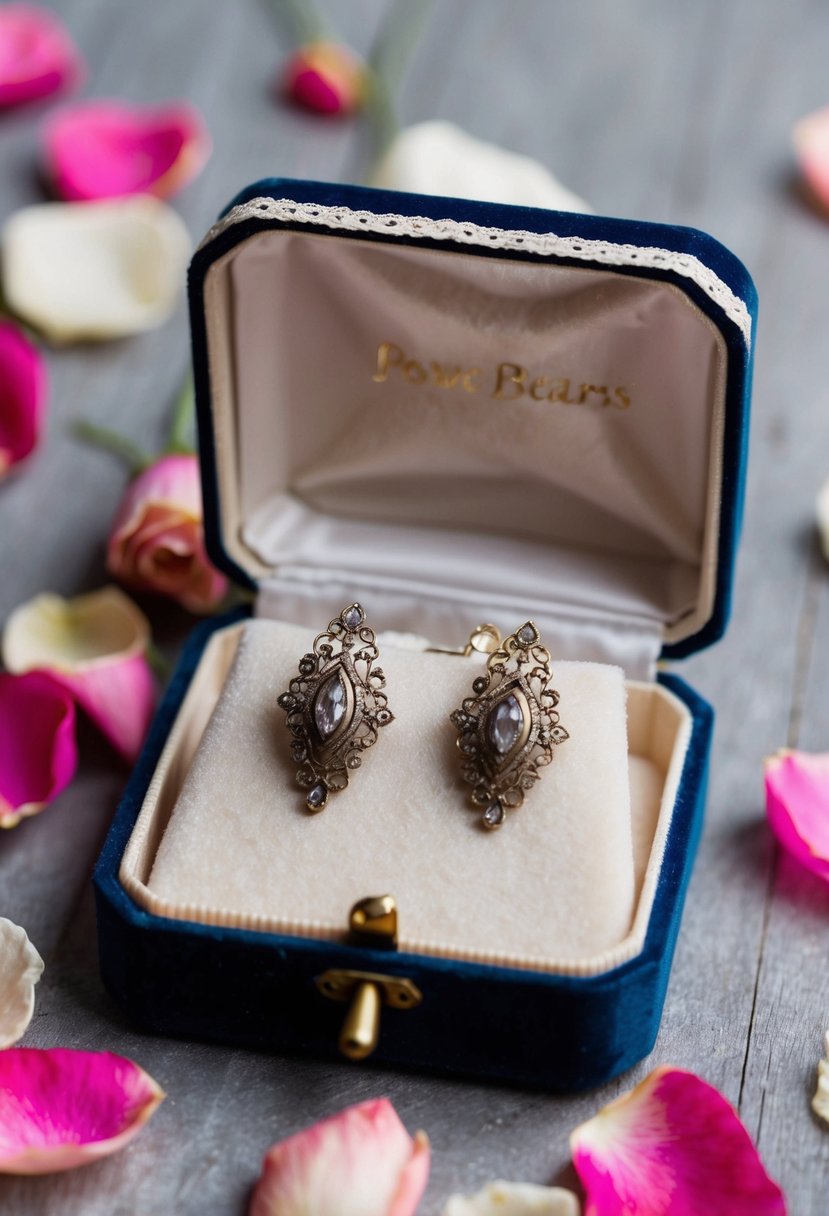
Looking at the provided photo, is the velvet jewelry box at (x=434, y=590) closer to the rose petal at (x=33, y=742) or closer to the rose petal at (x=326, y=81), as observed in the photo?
the rose petal at (x=33, y=742)

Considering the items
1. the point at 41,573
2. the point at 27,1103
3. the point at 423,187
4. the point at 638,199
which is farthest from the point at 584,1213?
the point at 638,199

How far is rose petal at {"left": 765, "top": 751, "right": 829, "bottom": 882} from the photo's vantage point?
1235mm

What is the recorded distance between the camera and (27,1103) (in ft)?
3.45

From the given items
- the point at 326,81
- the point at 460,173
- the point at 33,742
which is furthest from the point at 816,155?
the point at 33,742

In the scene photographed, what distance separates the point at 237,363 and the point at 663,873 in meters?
0.53

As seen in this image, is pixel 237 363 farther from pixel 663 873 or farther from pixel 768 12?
pixel 768 12

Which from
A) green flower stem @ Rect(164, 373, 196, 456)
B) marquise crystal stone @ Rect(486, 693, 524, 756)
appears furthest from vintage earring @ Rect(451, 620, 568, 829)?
green flower stem @ Rect(164, 373, 196, 456)

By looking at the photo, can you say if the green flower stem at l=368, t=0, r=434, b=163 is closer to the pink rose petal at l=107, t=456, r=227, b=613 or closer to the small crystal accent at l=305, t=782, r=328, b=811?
the pink rose petal at l=107, t=456, r=227, b=613

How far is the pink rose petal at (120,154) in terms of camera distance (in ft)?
6.19

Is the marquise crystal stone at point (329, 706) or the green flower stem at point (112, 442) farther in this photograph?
the green flower stem at point (112, 442)

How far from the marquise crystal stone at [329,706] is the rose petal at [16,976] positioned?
272mm

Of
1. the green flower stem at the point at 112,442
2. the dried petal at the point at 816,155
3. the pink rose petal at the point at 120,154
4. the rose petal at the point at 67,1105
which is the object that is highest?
the dried petal at the point at 816,155

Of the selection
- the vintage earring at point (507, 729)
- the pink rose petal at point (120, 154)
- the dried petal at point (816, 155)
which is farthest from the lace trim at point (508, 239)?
Answer: the dried petal at point (816, 155)

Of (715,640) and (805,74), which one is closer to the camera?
(715,640)
